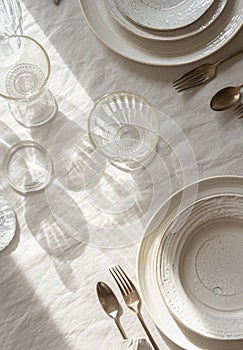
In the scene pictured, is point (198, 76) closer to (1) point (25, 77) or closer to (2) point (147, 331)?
(1) point (25, 77)

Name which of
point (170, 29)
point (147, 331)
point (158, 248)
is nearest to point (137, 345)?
point (147, 331)

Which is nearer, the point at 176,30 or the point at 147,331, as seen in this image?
the point at 147,331

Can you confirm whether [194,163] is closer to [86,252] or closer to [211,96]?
[211,96]

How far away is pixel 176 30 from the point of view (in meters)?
1.41

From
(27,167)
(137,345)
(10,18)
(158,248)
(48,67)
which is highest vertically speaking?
(10,18)

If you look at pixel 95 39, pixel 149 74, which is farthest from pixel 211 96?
pixel 95 39

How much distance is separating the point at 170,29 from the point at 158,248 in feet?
1.20

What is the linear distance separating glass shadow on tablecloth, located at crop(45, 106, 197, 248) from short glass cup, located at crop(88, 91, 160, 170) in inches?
0.5

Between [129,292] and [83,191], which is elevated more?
[83,191]

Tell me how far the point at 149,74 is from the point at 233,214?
0.28 m

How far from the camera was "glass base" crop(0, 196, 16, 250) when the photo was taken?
1.36 m

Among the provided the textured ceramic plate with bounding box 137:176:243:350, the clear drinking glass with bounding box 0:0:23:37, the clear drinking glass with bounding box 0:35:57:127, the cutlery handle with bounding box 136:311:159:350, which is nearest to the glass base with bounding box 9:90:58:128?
the clear drinking glass with bounding box 0:35:57:127

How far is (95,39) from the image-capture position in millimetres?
1451

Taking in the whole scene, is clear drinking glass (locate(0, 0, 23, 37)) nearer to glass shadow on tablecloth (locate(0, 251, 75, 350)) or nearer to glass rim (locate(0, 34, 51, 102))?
glass rim (locate(0, 34, 51, 102))
